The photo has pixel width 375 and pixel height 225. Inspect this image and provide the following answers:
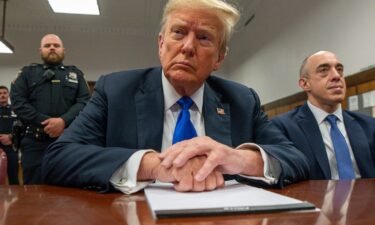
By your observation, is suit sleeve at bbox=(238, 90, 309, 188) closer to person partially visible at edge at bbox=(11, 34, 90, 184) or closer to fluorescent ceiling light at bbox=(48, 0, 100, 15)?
person partially visible at edge at bbox=(11, 34, 90, 184)

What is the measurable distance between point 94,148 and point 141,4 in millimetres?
5987

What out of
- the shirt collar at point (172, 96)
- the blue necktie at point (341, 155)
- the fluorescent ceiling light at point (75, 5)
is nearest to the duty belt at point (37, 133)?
the shirt collar at point (172, 96)

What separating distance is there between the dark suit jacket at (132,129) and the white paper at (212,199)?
0.21 m

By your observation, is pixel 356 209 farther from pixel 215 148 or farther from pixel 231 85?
pixel 231 85

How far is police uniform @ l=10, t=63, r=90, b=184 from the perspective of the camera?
112 inches

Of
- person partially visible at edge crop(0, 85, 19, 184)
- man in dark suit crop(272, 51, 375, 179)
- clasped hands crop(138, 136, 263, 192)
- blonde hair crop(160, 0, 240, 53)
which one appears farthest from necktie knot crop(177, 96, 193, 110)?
person partially visible at edge crop(0, 85, 19, 184)

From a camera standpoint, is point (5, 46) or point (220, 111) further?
point (5, 46)

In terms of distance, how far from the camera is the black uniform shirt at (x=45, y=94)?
299 cm

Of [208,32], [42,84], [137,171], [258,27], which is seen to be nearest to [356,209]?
[137,171]

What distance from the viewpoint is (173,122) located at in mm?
1303

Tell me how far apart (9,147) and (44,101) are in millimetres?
2811

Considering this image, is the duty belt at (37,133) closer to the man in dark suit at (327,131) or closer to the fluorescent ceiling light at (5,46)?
the man in dark suit at (327,131)

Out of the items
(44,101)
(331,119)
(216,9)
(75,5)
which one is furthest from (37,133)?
(75,5)

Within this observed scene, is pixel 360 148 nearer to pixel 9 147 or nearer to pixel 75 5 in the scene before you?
pixel 75 5
